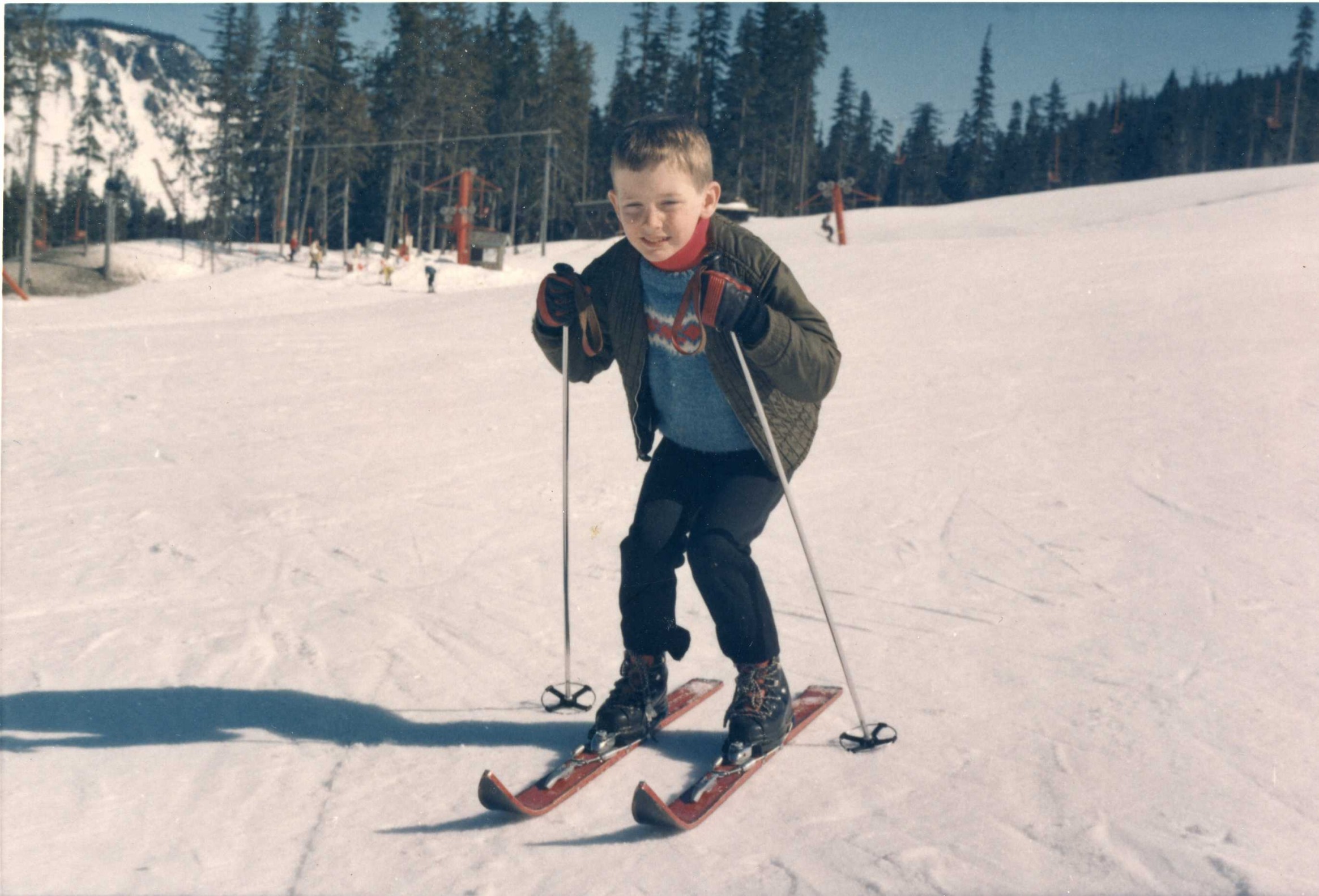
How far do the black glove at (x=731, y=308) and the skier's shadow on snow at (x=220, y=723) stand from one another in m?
1.31

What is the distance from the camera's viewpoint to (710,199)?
104 inches

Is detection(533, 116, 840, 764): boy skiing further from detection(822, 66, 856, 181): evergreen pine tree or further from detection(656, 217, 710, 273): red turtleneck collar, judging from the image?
detection(822, 66, 856, 181): evergreen pine tree

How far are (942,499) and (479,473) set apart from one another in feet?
9.33

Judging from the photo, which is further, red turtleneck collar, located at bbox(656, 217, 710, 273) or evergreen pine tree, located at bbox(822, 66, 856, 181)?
evergreen pine tree, located at bbox(822, 66, 856, 181)

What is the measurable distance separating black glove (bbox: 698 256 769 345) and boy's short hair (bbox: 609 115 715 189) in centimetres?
28

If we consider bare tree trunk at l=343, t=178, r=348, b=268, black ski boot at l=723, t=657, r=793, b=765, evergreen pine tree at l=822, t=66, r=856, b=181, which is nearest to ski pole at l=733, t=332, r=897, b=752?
black ski boot at l=723, t=657, r=793, b=765

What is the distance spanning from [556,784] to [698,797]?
0.37 metres

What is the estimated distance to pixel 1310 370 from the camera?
7.21 m

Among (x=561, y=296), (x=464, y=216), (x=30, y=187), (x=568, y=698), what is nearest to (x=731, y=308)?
(x=561, y=296)

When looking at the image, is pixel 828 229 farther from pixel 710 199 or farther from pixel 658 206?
pixel 658 206

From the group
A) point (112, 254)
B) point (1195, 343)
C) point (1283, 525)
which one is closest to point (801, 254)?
point (1195, 343)

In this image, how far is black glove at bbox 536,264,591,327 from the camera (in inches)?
105

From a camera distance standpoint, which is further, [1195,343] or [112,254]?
[112,254]

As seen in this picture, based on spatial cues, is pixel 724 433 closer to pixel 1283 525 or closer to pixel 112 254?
pixel 1283 525
